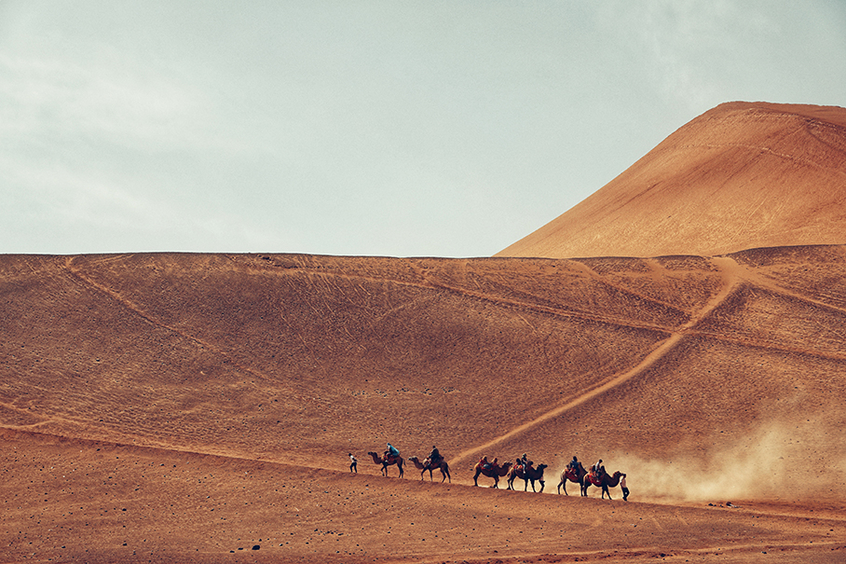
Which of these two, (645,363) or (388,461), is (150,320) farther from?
(645,363)

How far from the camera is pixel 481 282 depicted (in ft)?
171

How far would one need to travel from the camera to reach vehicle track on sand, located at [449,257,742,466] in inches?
1441

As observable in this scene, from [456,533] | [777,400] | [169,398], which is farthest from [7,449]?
[777,400]

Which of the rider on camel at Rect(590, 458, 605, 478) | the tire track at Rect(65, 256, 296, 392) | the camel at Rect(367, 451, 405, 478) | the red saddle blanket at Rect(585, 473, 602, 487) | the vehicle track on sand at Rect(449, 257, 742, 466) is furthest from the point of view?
the tire track at Rect(65, 256, 296, 392)

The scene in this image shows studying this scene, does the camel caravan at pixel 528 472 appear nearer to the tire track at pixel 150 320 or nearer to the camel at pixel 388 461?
the camel at pixel 388 461

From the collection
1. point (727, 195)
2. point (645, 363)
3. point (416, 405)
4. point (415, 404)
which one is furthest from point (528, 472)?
point (727, 195)

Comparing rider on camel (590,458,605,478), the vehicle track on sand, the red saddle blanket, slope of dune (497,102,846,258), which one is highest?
slope of dune (497,102,846,258)

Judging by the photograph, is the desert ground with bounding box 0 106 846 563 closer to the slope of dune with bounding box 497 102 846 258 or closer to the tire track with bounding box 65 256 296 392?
the tire track with bounding box 65 256 296 392

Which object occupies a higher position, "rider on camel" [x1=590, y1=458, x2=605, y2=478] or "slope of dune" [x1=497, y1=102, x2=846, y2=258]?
"slope of dune" [x1=497, y1=102, x2=846, y2=258]

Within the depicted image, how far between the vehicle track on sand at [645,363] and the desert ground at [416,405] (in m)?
0.15

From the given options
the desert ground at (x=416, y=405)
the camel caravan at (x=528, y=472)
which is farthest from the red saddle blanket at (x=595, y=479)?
the desert ground at (x=416, y=405)

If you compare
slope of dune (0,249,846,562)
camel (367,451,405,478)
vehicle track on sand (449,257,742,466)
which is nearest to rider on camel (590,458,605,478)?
slope of dune (0,249,846,562)

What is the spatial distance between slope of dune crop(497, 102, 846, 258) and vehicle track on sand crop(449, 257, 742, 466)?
12629mm

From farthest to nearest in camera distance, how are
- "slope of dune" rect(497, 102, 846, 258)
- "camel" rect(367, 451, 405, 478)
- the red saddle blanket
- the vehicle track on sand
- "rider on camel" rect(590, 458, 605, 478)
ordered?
"slope of dune" rect(497, 102, 846, 258) < the vehicle track on sand < "camel" rect(367, 451, 405, 478) < the red saddle blanket < "rider on camel" rect(590, 458, 605, 478)
